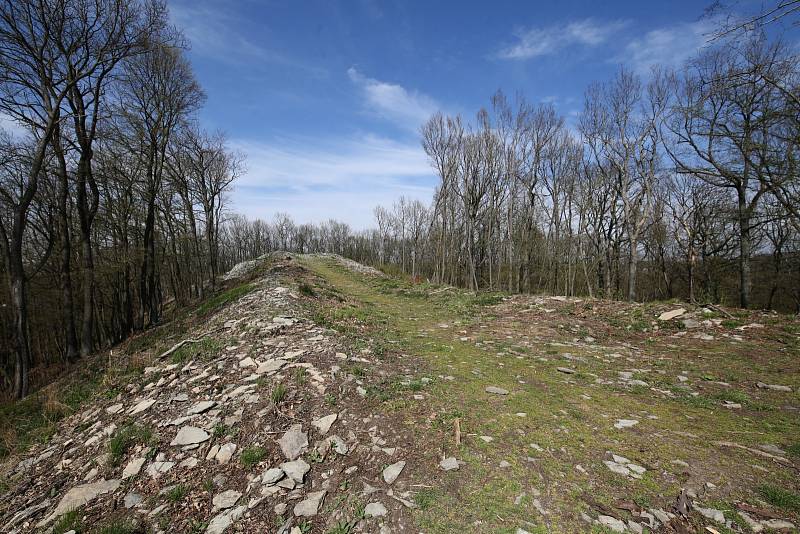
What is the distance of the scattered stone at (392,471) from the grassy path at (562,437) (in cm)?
38

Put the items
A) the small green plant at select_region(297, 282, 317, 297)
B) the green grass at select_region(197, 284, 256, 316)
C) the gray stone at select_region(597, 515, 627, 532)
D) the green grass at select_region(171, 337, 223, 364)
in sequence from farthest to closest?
the green grass at select_region(197, 284, 256, 316) → the small green plant at select_region(297, 282, 317, 297) → the green grass at select_region(171, 337, 223, 364) → the gray stone at select_region(597, 515, 627, 532)

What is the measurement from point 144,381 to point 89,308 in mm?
9626

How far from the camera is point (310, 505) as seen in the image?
2805mm

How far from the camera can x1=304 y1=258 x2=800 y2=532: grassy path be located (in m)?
2.66

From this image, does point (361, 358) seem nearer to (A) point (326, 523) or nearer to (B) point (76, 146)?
(A) point (326, 523)

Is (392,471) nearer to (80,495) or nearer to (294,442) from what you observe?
(294,442)

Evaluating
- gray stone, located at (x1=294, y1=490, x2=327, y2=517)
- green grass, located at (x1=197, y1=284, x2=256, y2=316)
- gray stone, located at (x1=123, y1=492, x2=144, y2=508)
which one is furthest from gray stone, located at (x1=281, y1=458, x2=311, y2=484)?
green grass, located at (x1=197, y1=284, x2=256, y2=316)

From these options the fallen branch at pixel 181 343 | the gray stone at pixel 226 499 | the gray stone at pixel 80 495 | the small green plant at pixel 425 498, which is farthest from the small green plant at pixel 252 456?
the fallen branch at pixel 181 343

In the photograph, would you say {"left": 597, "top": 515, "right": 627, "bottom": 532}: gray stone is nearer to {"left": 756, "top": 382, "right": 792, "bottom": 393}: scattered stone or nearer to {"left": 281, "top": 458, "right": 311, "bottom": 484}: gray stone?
{"left": 281, "top": 458, "right": 311, "bottom": 484}: gray stone

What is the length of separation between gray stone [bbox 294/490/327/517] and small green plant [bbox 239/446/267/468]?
823 mm

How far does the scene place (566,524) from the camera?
2471mm

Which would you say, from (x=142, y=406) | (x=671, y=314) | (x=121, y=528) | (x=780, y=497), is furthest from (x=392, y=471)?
(x=671, y=314)

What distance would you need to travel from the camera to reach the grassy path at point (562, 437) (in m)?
2.66

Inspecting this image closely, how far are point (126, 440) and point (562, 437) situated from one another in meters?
5.25
